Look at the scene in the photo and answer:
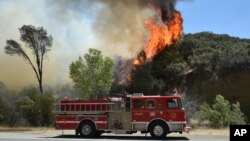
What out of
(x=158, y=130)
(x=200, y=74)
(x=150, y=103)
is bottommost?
(x=158, y=130)

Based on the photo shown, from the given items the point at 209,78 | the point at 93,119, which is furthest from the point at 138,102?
the point at 209,78

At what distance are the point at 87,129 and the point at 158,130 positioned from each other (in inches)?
163

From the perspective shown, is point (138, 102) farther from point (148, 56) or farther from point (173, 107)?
point (148, 56)

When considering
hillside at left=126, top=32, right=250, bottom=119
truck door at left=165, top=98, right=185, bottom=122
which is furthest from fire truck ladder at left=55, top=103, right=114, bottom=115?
hillside at left=126, top=32, right=250, bottom=119

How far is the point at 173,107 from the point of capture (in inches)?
939

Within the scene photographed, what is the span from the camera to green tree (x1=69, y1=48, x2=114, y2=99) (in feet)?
124

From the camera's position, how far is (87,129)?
24578 mm

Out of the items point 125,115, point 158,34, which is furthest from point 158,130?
point 158,34

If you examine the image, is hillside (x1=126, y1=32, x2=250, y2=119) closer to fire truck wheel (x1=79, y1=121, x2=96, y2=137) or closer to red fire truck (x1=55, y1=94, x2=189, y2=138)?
red fire truck (x1=55, y1=94, x2=189, y2=138)

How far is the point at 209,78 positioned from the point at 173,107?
30.3 m

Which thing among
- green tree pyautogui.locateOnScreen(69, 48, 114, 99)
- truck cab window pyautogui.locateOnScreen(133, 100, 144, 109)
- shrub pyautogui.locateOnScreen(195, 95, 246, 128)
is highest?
green tree pyautogui.locateOnScreen(69, 48, 114, 99)

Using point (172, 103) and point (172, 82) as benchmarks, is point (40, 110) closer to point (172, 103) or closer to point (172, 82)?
point (172, 103)

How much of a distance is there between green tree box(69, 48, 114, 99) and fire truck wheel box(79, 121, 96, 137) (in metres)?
13.2

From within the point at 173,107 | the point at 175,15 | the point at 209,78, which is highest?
the point at 175,15
